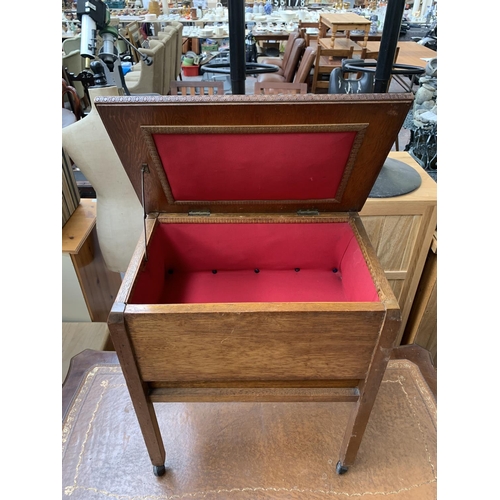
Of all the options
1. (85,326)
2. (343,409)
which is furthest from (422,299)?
(85,326)

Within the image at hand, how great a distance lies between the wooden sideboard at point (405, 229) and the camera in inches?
52.2

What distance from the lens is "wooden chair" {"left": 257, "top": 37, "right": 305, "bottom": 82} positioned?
161 inches

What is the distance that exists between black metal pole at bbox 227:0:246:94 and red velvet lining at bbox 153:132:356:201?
0.25m

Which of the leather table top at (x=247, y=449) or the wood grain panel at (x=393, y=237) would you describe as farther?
the wood grain panel at (x=393, y=237)

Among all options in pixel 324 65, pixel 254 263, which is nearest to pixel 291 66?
pixel 324 65

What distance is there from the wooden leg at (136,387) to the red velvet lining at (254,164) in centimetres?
39

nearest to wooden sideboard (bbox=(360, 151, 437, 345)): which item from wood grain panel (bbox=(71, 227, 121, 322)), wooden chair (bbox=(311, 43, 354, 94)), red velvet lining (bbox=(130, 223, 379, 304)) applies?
red velvet lining (bbox=(130, 223, 379, 304))

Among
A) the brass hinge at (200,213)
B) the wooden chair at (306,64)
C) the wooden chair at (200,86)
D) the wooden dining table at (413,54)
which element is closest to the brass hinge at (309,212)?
the brass hinge at (200,213)

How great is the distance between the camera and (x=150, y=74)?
3.85m

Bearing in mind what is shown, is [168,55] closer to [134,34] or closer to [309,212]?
[134,34]

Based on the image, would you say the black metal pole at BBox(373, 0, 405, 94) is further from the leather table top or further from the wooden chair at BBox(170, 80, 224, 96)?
the wooden chair at BBox(170, 80, 224, 96)

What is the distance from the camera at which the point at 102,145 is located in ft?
3.93

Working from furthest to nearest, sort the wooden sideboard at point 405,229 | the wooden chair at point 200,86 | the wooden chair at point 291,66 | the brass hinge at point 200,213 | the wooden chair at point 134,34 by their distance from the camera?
the wooden chair at point 134,34
the wooden chair at point 291,66
the wooden chair at point 200,86
the wooden sideboard at point 405,229
the brass hinge at point 200,213

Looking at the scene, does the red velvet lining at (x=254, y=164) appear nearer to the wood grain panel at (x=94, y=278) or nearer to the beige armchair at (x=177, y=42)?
the wood grain panel at (x=94, y=278)
